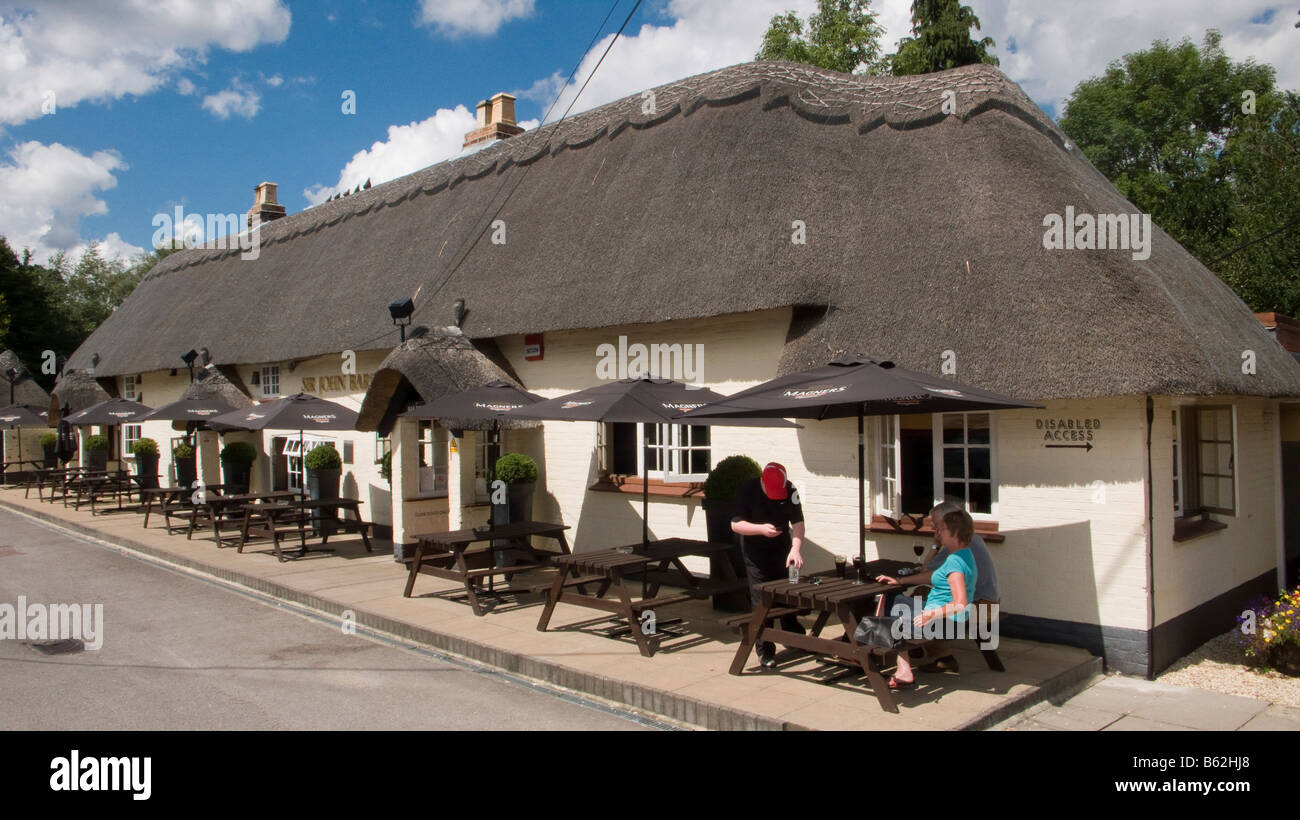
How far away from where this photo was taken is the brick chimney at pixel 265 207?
2836cm

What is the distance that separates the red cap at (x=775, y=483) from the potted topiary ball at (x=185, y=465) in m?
15.5

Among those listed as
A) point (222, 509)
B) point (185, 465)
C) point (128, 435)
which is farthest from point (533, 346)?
point (128, 435)

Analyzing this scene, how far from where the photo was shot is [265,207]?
1113 inches

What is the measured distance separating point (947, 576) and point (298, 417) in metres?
Result: 10.2

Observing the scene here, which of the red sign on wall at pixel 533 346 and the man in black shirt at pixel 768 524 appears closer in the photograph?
the man in black shirt at pixel 768 524

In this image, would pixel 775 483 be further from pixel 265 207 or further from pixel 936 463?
pixel 265 207

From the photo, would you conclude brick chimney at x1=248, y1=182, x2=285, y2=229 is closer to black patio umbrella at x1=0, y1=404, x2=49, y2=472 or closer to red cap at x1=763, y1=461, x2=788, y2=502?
black patio umbrella at x1=0, y1=404, x2=49, y2=472

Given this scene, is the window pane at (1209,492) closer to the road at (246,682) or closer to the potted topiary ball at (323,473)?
the road at (246,682)

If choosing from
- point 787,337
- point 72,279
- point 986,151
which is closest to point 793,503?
point 787,337


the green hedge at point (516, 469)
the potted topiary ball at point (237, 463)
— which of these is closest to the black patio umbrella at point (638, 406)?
the green hedge at point (516, 469)

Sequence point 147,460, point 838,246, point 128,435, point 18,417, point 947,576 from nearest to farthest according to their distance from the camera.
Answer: point 947,576 < point 838,246 < point 147,460 < point 128,435 < point 18,417

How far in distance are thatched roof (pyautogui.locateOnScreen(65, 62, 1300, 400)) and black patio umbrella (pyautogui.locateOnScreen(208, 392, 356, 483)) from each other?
135cm

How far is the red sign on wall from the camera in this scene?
481 inches

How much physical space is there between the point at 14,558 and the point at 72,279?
58514 mm
